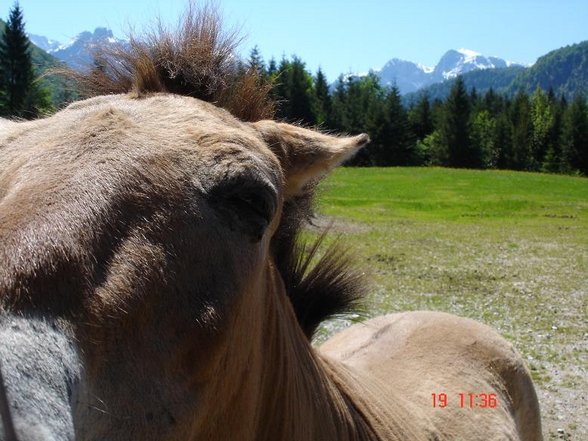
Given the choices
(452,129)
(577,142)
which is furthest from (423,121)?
(577,142)

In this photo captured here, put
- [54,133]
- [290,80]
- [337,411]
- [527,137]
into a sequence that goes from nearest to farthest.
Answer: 1. [54,133]
2. [337,411]
3. [290,80]
4. [527,137]

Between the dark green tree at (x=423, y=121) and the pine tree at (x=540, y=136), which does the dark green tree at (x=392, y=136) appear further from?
the pine tree at (x=540, y=136)

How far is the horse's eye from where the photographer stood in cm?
177

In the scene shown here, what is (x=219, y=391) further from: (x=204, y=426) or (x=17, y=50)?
(x=17, y=50)

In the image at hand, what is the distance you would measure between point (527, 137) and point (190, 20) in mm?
85185

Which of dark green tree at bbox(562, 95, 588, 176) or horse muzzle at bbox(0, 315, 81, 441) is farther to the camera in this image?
dark green tree at bbox(562, 95, 588, 176)

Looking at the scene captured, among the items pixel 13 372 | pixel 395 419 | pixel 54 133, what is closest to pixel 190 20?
pixel 54 133

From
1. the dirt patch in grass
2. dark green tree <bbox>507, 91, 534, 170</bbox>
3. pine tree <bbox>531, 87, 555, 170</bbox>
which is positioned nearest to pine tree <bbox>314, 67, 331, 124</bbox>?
dark green tree <bbox>507, 91, 534, 170</bbox>

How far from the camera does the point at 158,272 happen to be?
1.55 m

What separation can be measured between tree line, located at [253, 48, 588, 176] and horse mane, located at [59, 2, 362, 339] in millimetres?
64787

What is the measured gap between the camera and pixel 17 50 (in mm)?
47906
